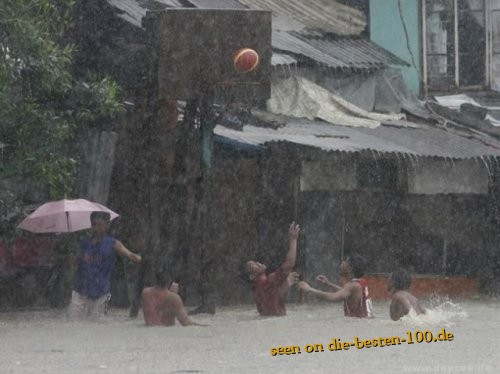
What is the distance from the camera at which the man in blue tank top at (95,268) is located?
14.9 meters

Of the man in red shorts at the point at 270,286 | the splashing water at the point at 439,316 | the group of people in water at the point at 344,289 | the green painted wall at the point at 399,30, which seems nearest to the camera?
the splashing water at the point at 439,316

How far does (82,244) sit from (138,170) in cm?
254

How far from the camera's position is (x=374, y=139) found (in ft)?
58.5

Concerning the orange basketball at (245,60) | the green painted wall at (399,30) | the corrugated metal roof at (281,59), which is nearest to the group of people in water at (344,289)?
the orange basketball at (245,60)

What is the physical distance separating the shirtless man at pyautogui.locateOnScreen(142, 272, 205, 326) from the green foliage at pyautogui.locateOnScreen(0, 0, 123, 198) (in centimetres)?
209

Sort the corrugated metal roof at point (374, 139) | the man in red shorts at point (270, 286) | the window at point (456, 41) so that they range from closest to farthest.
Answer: the man in red shorts at point (270, 286), the corrugated metal roof at point (374, 139), the window at point (456, 41)

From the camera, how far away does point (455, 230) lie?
20.2m

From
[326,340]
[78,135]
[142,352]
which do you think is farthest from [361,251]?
[142,352]

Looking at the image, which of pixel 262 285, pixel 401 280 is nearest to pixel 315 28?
pixel 262 285

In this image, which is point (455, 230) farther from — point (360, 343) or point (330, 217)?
point (360, 343)

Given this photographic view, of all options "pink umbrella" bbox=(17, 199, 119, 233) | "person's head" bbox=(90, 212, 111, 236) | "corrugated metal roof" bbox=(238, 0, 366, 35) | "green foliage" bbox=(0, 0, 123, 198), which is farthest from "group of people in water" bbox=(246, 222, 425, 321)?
"corrugated metal roof" bbox=(238, 0, 366, 35)

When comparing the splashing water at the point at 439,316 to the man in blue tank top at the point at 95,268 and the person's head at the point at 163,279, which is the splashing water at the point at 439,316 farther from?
the man in blue tank top at the point at 95,268

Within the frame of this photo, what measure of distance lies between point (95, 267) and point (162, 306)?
1334 mm

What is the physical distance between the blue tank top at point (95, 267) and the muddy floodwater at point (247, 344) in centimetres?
44
